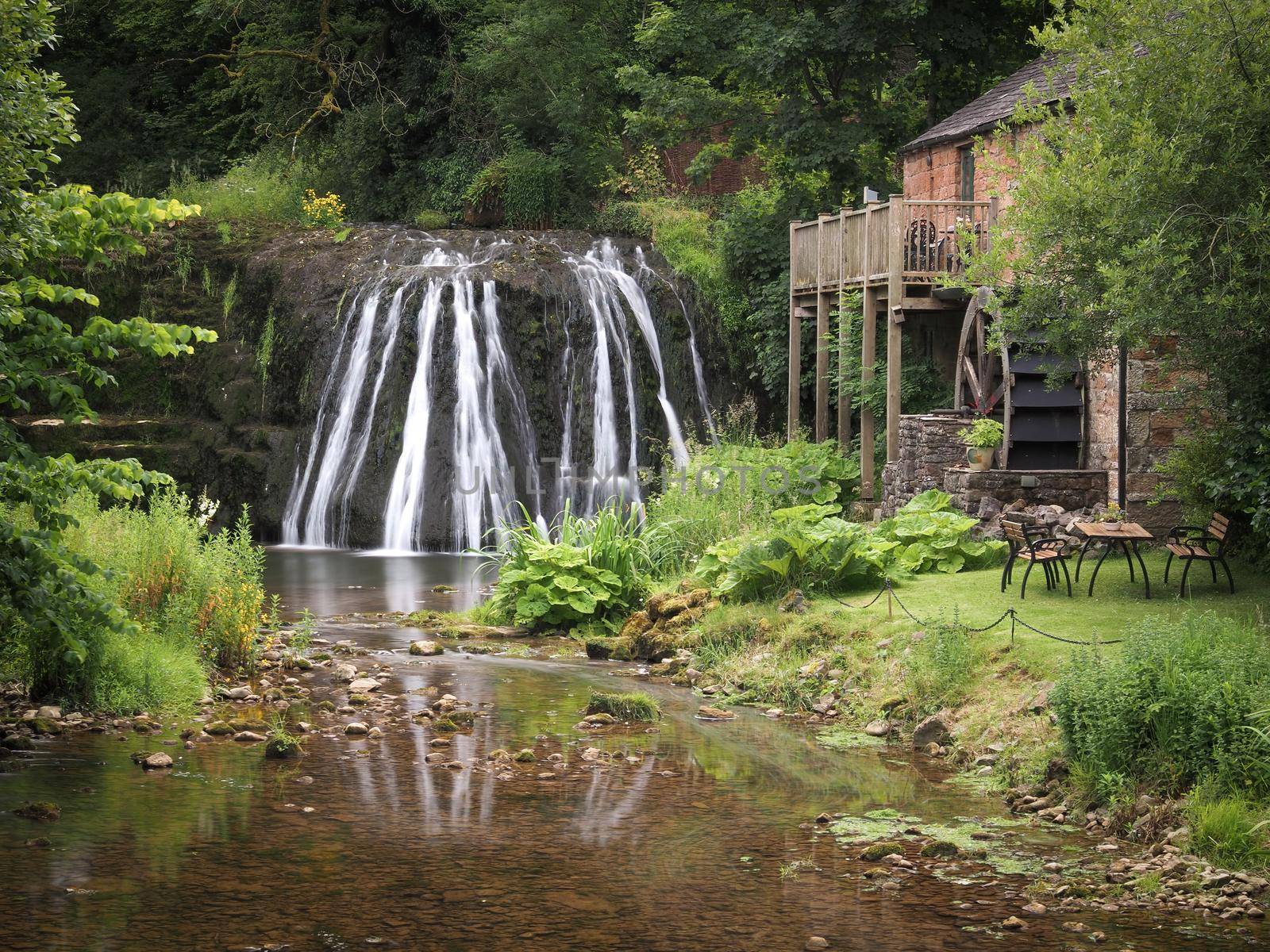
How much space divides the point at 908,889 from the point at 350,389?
17595mm

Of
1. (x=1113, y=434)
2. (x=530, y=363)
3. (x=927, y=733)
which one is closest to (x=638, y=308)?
(x=530, y=363)

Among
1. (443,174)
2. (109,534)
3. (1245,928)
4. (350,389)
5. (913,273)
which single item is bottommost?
(1245,928)

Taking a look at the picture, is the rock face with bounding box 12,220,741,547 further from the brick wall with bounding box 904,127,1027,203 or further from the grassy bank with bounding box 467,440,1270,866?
the grassy bank with bounding box 467,440,1270,866

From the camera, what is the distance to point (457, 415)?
2253cm

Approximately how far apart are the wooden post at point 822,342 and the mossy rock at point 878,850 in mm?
14508

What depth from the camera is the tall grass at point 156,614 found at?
32.0 ft

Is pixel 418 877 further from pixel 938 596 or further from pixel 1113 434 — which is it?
pixel 1113 434

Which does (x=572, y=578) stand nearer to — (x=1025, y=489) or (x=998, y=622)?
(x=998, y=622)

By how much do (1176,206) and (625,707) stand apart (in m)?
5.49

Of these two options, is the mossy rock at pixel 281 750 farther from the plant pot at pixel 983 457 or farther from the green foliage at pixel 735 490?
the plant pot at pixel 983 457

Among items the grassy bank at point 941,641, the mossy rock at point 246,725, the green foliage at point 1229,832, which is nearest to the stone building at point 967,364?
the grassy bank at point 941,641

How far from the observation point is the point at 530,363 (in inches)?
911

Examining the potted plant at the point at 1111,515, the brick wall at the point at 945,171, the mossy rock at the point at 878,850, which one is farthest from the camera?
the brick wall at the point at 945,171

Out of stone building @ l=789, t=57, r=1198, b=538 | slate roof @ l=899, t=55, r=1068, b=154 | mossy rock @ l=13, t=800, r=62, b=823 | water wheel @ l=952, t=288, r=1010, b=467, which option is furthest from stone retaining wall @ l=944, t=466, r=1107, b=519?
mossy rock @ l=13, t=800, r=62, b=823
